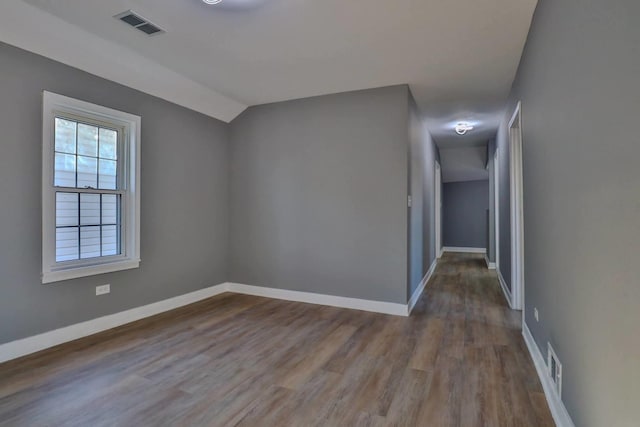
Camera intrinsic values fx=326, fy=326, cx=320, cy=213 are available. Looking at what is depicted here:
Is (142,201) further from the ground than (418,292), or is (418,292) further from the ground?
(142,201)

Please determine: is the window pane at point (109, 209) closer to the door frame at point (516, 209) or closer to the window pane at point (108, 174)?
the window pane at point (108, 174)

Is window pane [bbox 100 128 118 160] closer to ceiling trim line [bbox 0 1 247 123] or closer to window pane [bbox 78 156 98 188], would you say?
window pane [bbox 78 156 98 188]

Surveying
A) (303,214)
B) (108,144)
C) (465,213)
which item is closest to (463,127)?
(303,214)

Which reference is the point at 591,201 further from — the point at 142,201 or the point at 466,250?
the point at 466,250

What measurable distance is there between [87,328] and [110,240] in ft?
2.92

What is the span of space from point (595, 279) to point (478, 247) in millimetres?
9298

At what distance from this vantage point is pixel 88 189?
10.6 feet

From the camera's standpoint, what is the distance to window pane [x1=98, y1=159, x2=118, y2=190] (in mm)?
3390

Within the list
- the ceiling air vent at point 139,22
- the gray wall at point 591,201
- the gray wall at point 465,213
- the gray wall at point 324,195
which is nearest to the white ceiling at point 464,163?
the gray wall at point 465,213

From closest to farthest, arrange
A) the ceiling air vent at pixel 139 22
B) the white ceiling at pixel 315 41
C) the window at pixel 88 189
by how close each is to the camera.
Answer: the white ceiling at pixel 315 41
the ceiling air vent at pixel 139 22
the window at pixel 88 189

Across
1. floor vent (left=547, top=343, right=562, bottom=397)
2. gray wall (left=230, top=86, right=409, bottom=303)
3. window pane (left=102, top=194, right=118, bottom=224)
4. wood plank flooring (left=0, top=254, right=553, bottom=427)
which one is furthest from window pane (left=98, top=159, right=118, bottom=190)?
floor vent (left=547, top=343, right=562, bottom=397)

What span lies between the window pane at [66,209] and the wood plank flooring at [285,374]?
1123 millimetres

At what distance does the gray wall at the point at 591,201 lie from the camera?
107 centimetres

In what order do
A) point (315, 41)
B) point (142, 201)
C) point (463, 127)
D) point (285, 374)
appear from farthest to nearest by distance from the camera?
point (463, 127)
point (142, 201)
point (315, 41)
point (285, 374)
